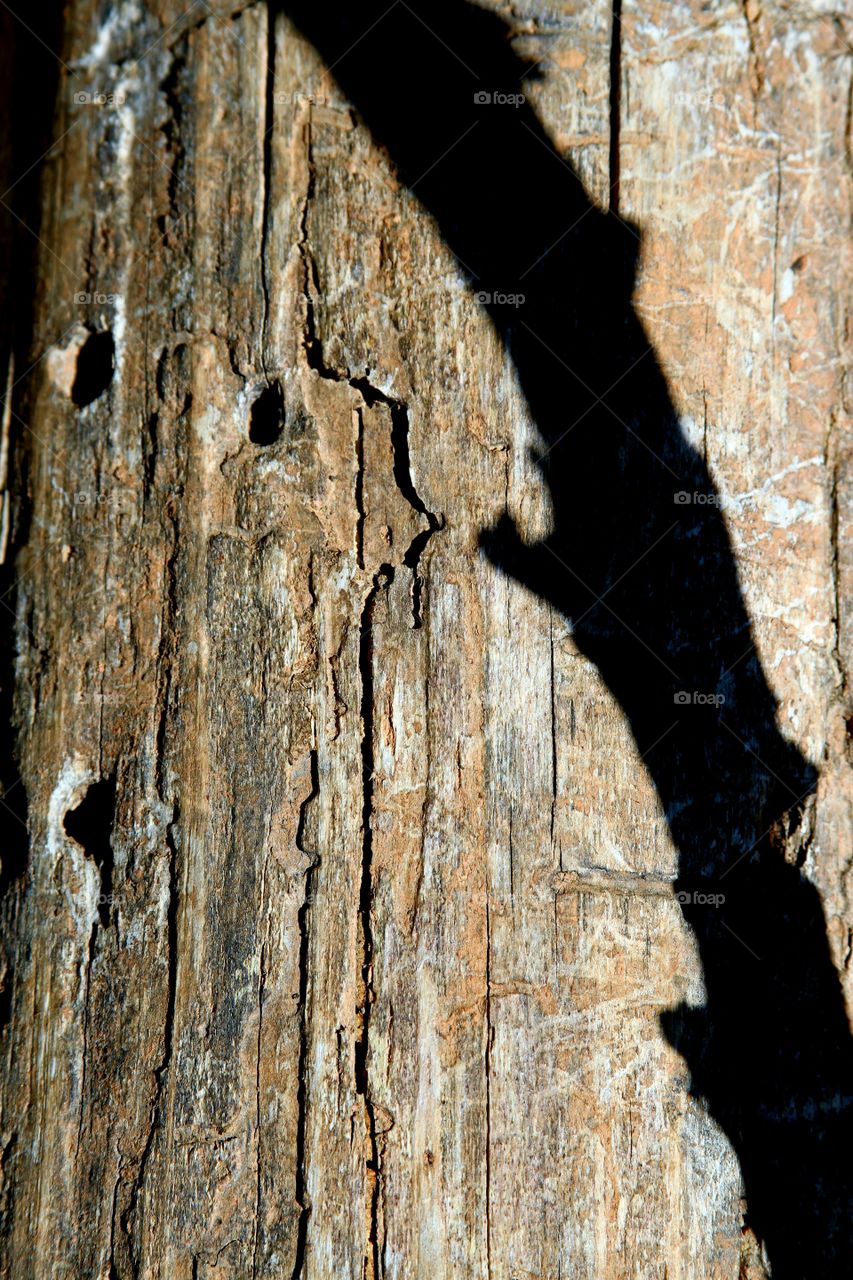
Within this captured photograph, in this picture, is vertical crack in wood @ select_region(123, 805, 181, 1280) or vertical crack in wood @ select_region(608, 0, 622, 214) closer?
vertical crack in wood @ select_region(123, 805, 181, 1280)

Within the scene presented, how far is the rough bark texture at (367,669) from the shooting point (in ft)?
5.66

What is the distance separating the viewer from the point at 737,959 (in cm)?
173

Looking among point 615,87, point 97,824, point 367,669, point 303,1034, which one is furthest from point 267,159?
point 303,1034

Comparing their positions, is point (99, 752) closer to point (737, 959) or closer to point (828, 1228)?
point (737, 959)

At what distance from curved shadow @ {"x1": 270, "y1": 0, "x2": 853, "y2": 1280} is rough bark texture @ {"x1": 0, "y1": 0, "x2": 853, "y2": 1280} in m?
0.02

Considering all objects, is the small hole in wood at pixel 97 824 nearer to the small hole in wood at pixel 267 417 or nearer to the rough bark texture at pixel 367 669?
the rough bark texture at pixel 367 669

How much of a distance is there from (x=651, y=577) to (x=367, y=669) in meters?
0.65

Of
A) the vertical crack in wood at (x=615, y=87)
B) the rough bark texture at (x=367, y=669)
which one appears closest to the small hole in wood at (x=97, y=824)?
the rough bark texture at (x=367, y=669)

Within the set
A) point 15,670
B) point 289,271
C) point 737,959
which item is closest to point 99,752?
point 15,670

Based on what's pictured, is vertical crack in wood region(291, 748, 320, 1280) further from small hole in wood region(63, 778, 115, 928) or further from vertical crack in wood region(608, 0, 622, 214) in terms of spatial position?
vertical crack in wood region(608, 0, 622, 214)

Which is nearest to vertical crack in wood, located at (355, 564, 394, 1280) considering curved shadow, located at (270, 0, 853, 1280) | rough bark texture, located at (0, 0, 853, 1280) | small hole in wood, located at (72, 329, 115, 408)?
rough bark texture, located at (0, 0, 853, 1280)

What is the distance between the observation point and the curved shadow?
5.55 ft

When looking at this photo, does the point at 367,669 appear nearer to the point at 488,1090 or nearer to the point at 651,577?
the point at 651,577

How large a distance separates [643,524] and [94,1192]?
5.97ft
